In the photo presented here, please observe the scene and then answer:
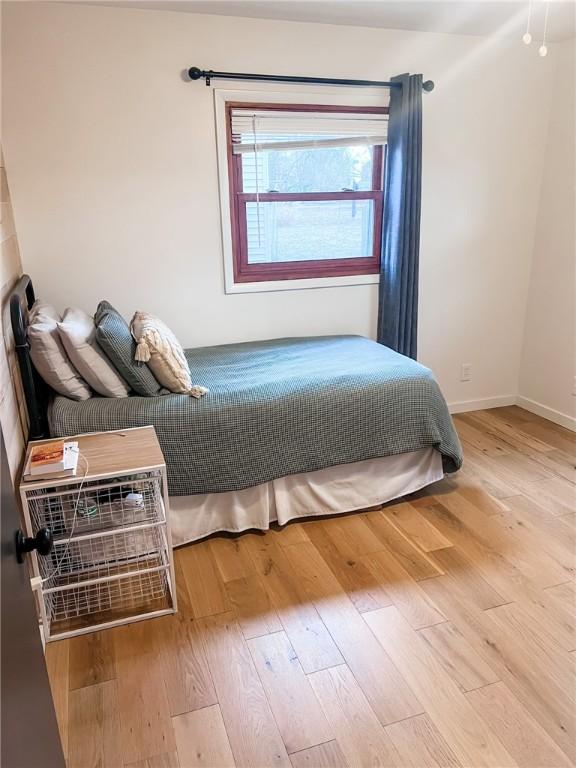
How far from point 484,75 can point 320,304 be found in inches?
67.5

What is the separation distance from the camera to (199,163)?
9.90ft

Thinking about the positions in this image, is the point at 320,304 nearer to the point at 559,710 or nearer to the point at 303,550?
the point at 303,550

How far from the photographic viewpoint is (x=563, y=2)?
9.04ft

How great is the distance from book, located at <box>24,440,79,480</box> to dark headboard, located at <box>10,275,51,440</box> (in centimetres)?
30

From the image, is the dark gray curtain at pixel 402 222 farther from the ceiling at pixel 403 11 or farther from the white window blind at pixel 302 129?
the ceiling at pixel 403 11

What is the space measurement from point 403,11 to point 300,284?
59.7 inches

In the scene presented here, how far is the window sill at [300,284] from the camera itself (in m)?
3.27

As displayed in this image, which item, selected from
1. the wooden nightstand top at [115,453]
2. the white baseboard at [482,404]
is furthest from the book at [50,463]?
the white baseboard at [482,404]

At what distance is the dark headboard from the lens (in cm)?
208

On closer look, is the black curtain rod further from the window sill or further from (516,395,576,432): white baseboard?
(516,395,576,432): white baseboard

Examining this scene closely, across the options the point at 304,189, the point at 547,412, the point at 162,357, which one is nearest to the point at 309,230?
the point at 304,189

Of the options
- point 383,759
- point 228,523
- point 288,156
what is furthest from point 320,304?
point 383,759

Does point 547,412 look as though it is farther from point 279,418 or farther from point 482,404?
point 279,418

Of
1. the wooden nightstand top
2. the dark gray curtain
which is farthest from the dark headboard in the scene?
the dark gray curtain
